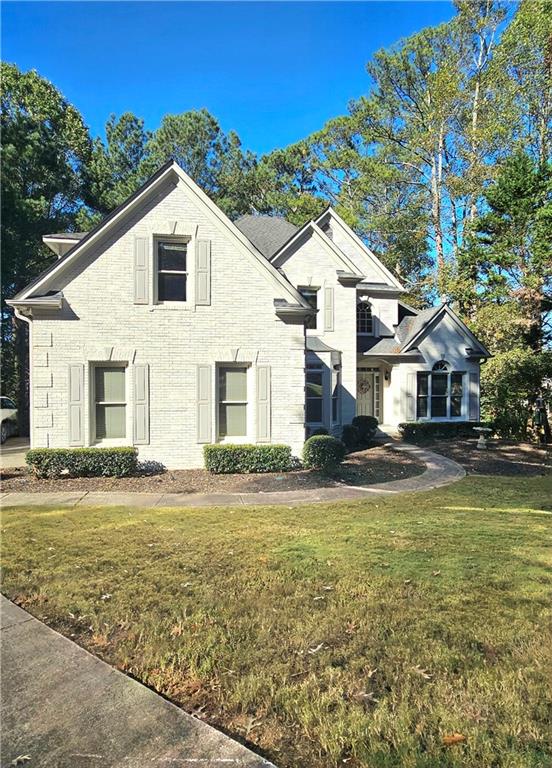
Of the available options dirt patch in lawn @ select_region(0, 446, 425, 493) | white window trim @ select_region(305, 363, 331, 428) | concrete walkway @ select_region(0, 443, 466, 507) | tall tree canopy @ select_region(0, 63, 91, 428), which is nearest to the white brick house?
dirt patch in lawn @ select_region(0, 446, 425, 493)

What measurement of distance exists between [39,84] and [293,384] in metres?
24.4

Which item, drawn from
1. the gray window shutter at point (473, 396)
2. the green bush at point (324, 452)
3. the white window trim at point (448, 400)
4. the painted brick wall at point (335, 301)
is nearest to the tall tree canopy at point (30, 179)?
the painted brick wall at point (335, 301)

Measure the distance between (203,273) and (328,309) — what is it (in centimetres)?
671

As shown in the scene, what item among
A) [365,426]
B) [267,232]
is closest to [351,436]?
[365,426]

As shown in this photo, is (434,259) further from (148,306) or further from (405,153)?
(148,306)

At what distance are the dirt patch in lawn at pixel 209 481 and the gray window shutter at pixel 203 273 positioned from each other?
4579 millimetres

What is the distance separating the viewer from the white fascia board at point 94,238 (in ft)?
34.3

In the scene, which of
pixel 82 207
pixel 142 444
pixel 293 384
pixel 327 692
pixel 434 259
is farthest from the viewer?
pixel 434 259

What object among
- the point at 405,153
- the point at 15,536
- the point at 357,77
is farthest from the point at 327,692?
the point at 357,77

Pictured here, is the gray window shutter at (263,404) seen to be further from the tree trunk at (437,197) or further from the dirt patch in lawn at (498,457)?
the tree trunk at (437,197)

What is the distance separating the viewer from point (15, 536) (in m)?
5.77

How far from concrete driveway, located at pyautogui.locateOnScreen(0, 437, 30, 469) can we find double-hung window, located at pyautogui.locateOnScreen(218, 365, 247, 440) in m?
5.98

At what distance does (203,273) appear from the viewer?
37.0ft

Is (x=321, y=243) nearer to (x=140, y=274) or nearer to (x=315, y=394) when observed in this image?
(x=315, y=394)
